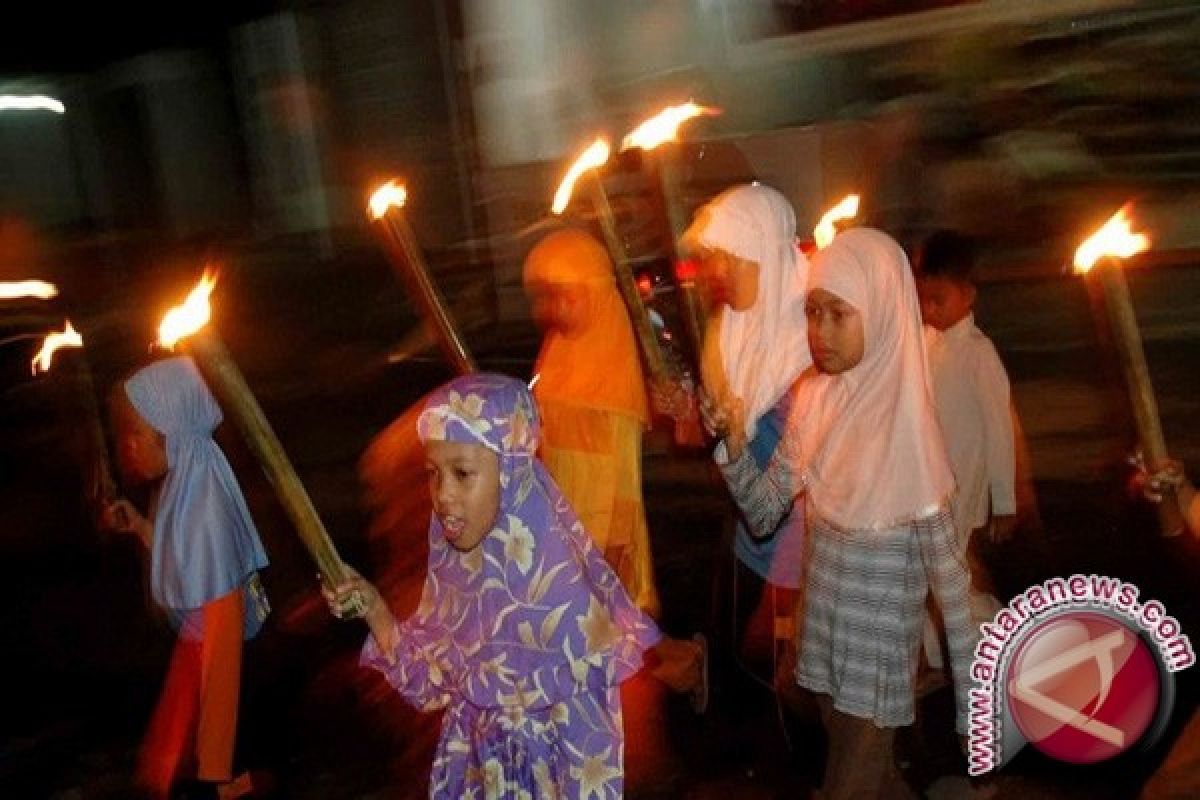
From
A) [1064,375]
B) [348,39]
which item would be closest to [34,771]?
[1064,375]

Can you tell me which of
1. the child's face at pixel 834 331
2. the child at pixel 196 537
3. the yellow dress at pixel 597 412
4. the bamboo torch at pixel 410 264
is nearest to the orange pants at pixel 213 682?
the child at pixel 196 537

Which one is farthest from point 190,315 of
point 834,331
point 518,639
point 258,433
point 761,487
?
point 761,487

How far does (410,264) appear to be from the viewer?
3.77 metres

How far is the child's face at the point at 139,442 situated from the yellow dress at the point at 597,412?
1409 millimetres

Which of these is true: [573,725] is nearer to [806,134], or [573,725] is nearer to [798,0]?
[806,134]

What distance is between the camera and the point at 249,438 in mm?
2762

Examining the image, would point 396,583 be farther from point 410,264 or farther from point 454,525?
point 454,525

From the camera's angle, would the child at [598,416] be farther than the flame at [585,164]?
Yes

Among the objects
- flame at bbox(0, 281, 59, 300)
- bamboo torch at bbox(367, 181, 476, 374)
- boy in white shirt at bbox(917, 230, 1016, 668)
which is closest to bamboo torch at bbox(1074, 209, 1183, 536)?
boy in white shirt at bbox(917, 230, 1016, 668)

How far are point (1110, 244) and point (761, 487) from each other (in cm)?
126

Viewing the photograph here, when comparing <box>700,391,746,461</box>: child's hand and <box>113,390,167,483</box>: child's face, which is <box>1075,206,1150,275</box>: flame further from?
<box>113,390,167,483</box>: child's face

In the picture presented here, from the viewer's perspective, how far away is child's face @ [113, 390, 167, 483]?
439 cm

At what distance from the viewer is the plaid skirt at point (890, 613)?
3.70m

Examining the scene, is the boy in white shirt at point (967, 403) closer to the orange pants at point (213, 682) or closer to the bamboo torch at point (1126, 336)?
the bamboo torch at point (1126, 336)
